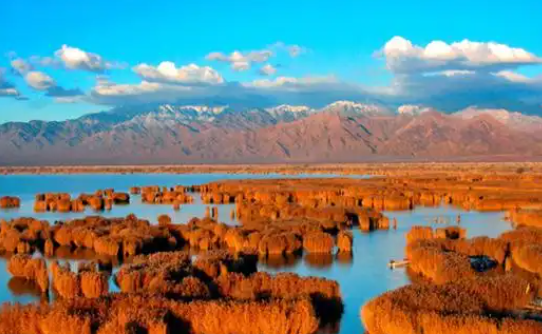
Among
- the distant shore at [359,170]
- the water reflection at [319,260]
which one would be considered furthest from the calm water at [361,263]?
the distant shore at [359,170]

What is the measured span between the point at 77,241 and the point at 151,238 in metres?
3.72

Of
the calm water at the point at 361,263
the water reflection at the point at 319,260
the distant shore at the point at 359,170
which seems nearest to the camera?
the calm water at the point at 361,263

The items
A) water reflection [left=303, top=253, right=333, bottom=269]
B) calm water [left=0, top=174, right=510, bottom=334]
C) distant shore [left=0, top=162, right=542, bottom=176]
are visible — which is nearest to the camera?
calm water [left=0, top=174, right=510, bottom=334]

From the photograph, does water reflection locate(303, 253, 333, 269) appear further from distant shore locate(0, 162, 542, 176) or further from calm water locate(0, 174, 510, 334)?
distant shore locate(0, 162, 542, 176)

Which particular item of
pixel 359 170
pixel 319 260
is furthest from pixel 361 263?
pixel 359 170

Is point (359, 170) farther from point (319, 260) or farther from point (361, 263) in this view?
point (361, 263)

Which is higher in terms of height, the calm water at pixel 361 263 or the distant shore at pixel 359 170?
the calm water at pixel 361 263

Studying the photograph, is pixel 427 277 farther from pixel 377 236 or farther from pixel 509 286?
pixel 377 236

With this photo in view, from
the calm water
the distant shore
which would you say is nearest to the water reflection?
the calm water

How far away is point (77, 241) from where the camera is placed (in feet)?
101

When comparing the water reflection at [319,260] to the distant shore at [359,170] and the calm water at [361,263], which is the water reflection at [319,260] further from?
the distant shore at [359,170]

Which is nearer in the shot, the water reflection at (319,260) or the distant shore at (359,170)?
the water reflection at (319,260)

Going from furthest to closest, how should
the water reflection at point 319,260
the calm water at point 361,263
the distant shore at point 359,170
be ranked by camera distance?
the distant shore at point 359,170
the water reflection at point 319,260
the calm water at point 361,263

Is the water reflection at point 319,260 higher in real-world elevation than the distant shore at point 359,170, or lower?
higher
